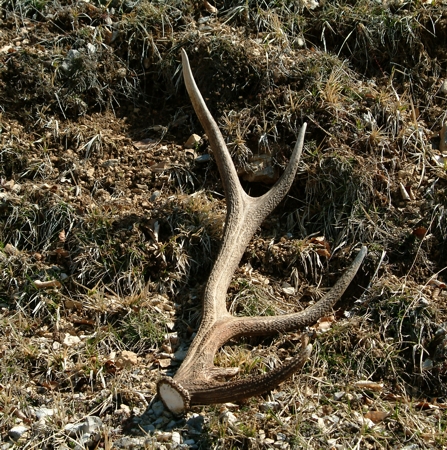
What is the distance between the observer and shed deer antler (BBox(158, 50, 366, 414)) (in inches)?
154

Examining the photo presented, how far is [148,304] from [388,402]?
4.58 ft

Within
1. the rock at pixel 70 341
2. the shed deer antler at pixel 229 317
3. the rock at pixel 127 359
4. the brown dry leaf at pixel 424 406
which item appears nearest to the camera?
the shed deer antler at pixel 229 317

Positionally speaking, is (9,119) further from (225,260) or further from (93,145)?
(225,260)

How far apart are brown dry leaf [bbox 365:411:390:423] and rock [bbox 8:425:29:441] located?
1.68 metres

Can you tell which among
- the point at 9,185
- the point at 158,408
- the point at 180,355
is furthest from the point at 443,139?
the point at 9,185

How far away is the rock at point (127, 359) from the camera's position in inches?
173

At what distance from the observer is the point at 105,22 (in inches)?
236

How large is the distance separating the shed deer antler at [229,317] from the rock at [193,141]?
0.45m

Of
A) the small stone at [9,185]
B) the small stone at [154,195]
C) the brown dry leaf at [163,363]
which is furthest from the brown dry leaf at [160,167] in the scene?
the brown dry leaf at [163,363]

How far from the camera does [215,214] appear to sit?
5.13 metres

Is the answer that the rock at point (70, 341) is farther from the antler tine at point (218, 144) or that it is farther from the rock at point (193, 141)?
the rock at point (193, 141)

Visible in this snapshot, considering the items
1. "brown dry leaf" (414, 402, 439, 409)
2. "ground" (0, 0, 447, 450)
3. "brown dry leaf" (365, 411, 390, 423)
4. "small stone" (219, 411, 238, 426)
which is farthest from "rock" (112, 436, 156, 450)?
"brown dry leaf" (414, 402, 439, 409)

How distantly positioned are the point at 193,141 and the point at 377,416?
2.25 metres

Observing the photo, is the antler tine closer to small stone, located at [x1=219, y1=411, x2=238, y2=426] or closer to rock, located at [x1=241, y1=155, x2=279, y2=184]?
rock, located at [x1=241, y1=155, x2=279, y2=184]
